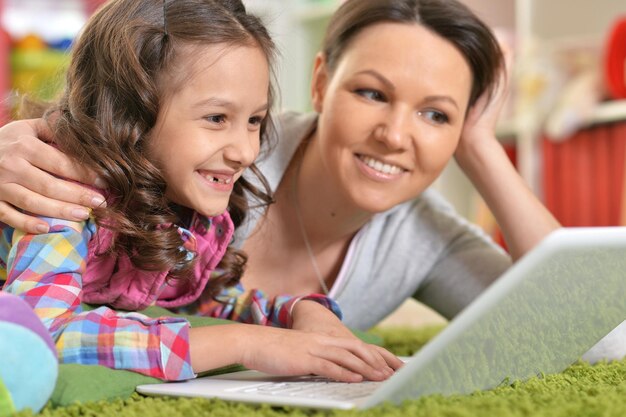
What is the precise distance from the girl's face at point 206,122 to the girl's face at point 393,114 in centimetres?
30

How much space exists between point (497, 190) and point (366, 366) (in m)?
0.71

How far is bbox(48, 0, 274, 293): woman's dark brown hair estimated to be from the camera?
1.05m

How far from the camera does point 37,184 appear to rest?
3.34ft

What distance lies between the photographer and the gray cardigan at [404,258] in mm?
1560

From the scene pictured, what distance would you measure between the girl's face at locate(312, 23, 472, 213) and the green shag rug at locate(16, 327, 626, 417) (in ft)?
1.69

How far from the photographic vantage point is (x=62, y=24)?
155 inches

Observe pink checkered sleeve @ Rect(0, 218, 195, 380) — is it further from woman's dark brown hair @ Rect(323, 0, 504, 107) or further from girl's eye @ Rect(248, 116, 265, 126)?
woman's dark brown hair @ Rect(323, 0, 504, 107)

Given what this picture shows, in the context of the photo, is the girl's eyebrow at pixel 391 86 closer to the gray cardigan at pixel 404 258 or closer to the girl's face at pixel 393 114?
the girl's face at pixel 393 114

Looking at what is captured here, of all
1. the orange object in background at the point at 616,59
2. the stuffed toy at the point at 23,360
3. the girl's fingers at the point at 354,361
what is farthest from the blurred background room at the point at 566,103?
the stuffed toy at the point at 23,360

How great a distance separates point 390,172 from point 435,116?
4.7 inches

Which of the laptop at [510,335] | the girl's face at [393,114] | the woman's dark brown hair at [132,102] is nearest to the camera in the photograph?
the laptop at [510,335]

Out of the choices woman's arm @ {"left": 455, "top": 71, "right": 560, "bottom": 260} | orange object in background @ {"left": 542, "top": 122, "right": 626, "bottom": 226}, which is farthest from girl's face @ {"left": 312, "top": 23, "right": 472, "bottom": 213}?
orange object in background @ {"left": 542, "top": 122, "right": 626, "bottom": 226}

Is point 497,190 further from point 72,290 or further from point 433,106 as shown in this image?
point 72,290

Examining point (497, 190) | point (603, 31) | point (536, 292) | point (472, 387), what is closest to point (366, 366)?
point (472, 387)
